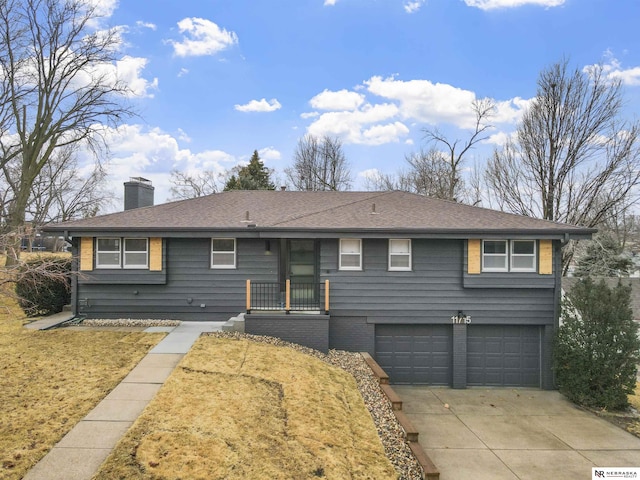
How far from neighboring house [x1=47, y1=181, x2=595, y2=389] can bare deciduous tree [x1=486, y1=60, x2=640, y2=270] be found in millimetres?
10175

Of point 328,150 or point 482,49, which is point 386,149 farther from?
point 482,49

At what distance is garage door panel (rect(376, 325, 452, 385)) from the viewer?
11.9 m

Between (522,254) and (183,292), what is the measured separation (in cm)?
983

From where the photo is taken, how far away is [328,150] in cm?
3709

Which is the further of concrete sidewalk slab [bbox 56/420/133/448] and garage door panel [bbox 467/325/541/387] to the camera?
garage door panel [bbox 467/325/541/387]

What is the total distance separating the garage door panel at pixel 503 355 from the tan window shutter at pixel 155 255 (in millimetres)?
9183

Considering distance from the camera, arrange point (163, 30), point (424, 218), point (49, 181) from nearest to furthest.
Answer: point (424, 218)
point (163, 30)
point (49, 181)

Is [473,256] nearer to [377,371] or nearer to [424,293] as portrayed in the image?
[424,293]

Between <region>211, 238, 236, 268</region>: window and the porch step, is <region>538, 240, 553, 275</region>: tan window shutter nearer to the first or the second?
the porch step

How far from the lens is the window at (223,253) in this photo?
472 inches

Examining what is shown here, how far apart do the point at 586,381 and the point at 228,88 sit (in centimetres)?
1800

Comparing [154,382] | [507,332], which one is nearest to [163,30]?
[154,382]

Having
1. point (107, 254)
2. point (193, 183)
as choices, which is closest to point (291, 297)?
point (107, 254)

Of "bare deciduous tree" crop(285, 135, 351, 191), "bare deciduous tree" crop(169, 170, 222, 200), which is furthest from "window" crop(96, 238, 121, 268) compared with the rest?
"bare deciduous tree" crop(169, 170, 222, 200)
